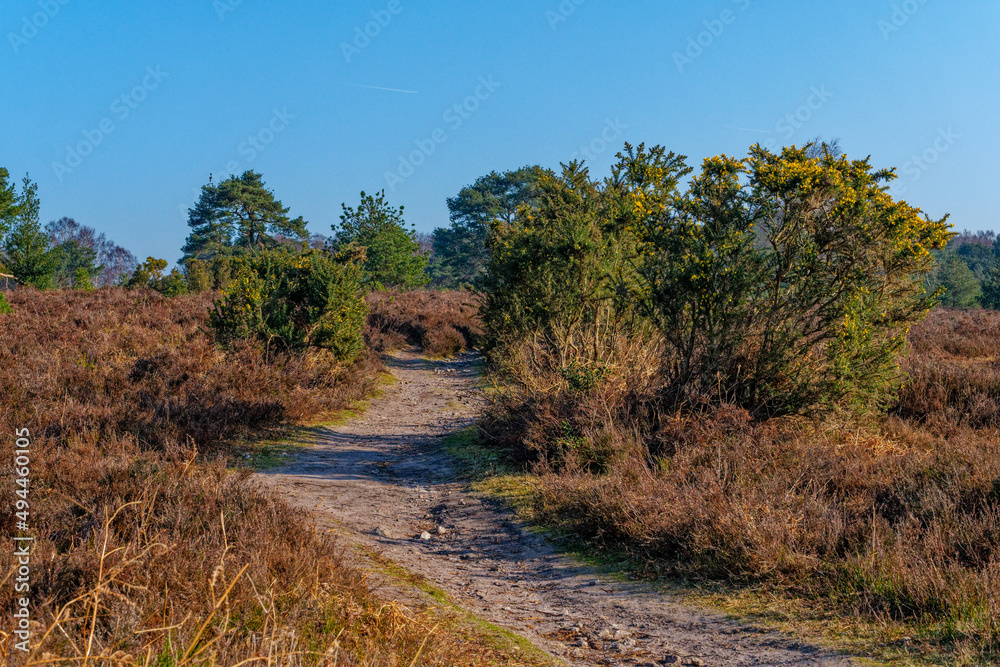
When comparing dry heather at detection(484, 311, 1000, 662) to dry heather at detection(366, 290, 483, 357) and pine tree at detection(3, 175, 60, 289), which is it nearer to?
dry heather at detection(366, 290, 483, 357)

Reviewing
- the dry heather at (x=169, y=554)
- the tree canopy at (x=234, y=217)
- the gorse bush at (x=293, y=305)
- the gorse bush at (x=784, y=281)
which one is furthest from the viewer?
the tree canopy at (x=234, y=217)

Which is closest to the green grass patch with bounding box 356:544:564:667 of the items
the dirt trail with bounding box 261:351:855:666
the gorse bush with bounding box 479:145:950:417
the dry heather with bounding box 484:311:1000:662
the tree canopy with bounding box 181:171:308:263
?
the dirt trail with bounding box 261:351:855:666

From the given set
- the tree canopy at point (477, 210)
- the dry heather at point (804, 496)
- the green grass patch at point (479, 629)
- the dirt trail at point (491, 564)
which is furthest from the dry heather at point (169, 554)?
the tree canopy at point (477, 210)

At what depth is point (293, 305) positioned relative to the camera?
1520cm

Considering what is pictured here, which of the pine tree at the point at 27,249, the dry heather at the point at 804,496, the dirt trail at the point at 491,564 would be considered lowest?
the dirt trail at the point at 491,564

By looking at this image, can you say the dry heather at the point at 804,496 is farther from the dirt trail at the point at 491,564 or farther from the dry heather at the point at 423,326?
the dry heather at the point at 423,326

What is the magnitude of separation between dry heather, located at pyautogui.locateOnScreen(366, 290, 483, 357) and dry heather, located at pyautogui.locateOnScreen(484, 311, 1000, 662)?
41.7 feet

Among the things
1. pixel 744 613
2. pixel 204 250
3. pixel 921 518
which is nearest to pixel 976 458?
pixel 921 518

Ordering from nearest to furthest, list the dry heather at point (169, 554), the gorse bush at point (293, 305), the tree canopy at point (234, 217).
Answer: the dry heather at point (169, 554) < the gorse bush at point (293, 305) < the tree canopy at point (234, 217)

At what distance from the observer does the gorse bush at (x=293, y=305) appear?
1394 centimetres

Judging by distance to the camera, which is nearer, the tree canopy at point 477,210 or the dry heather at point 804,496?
the dry heather at point 804,496

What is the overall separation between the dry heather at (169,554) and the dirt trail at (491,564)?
3.04 ft

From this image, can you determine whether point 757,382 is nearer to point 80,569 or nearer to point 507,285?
point 80,569

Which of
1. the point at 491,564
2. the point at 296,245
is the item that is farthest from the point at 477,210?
the point at 491,564
